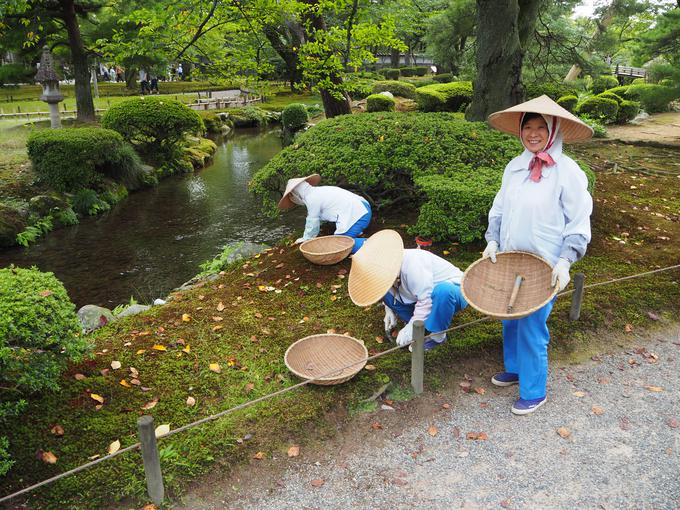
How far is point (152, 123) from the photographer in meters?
16.2

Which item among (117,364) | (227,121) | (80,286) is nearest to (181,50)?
(80,286)

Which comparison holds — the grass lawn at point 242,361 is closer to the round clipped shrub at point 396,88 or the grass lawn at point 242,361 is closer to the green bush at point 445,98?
the green bush at point 445,98

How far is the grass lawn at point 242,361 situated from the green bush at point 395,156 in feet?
3.41

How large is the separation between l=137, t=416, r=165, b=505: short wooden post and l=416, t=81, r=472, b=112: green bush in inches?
757

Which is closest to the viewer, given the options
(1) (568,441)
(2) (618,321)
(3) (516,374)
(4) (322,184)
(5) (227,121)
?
(1) (568,441)

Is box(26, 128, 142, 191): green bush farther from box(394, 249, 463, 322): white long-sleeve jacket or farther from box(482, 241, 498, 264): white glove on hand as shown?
box(482, 241, 498, 264): white glove on hand

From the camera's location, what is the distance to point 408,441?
164 inches

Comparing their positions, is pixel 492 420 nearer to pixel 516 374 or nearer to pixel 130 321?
pixel 516 374

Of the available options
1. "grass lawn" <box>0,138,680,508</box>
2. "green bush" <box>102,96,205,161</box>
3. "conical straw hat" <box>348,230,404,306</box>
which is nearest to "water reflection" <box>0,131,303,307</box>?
"green bush" <box>102,96,205,161</box>

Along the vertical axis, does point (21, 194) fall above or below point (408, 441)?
above

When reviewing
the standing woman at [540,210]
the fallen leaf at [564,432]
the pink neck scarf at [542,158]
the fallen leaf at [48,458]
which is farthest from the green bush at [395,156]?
the fallen leaf at [48,458]

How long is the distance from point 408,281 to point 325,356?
43.5 inches

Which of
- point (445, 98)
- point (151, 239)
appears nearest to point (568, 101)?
point (445, 98)

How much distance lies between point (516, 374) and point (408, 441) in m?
1.30
